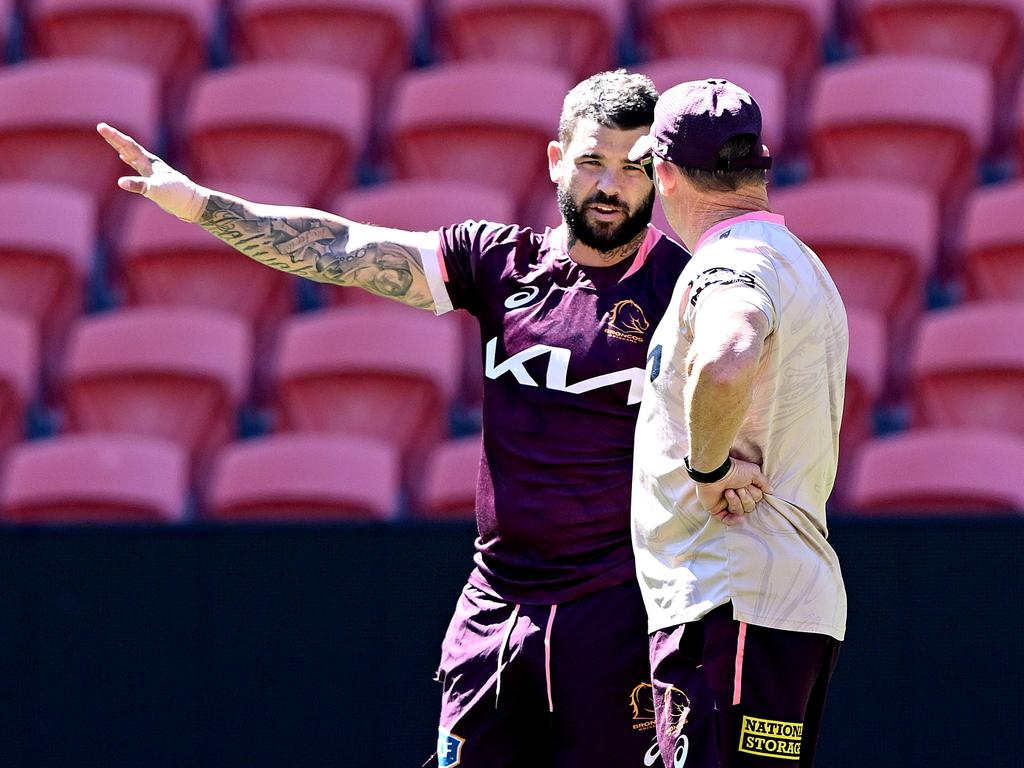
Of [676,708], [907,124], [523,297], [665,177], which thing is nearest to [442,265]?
[523,297]

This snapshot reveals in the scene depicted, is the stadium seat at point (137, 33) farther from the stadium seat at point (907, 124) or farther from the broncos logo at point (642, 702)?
the broncos logo at point (642, 702)

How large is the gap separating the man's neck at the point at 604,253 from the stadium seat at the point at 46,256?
151 inches

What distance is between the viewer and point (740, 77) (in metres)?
6.70

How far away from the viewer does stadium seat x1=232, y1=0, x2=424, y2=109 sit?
24.0ft

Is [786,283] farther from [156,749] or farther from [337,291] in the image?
[337,291]

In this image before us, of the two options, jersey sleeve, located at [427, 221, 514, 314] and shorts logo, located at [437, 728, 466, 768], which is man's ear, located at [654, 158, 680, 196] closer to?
jersey sleeve, located at [427, 221, 514, 314]

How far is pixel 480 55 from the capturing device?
7.40m

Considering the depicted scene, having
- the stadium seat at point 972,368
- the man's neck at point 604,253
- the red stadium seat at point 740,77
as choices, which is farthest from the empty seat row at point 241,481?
the man's neck at point 604,253

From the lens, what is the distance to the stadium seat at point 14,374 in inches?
239

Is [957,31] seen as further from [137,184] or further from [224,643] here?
[137,184]

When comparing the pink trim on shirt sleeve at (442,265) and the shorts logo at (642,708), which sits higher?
the pink trim on shirt sleeve at (442,265)

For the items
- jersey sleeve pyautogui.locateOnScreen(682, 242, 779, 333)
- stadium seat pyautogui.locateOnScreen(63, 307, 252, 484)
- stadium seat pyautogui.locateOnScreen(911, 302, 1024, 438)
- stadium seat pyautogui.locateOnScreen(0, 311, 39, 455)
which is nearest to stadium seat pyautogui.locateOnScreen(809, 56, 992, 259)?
stadium seat pyautogui.locateOnScreen(911, 302, 1024, 438)

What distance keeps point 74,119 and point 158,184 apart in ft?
13.0

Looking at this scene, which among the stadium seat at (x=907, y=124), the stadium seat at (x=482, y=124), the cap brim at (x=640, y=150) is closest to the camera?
the cap brim at (x=640, y=150)
